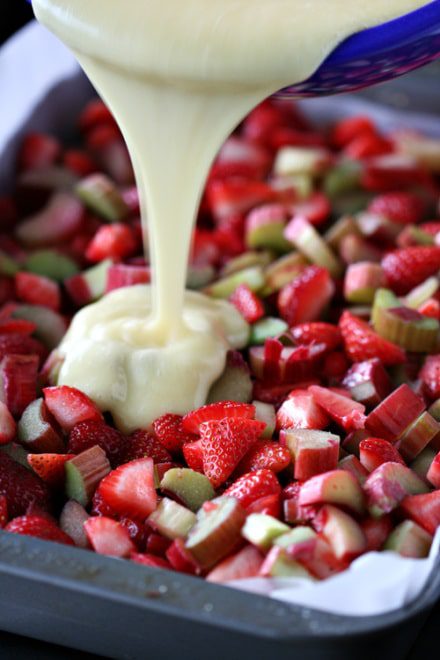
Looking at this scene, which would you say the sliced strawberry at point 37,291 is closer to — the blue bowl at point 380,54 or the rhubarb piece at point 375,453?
the blue bowl at point 380,54

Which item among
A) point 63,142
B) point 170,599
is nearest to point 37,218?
point 63,142

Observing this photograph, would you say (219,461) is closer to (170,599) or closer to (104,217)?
(170,599)

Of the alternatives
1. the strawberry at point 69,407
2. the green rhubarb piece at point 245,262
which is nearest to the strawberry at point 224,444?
the strawberry at point 69,407

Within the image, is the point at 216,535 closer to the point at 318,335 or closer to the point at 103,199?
the point at 318,335

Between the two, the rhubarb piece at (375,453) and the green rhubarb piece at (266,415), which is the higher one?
the rhubarb piece at (375,453)

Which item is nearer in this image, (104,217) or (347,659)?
(347,659)

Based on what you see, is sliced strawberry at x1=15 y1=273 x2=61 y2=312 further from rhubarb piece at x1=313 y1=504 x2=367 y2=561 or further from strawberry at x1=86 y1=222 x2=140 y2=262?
rhubarb piece at x1=313 y1=504 x2=367 y2=561

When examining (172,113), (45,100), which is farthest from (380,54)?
(45,100)
